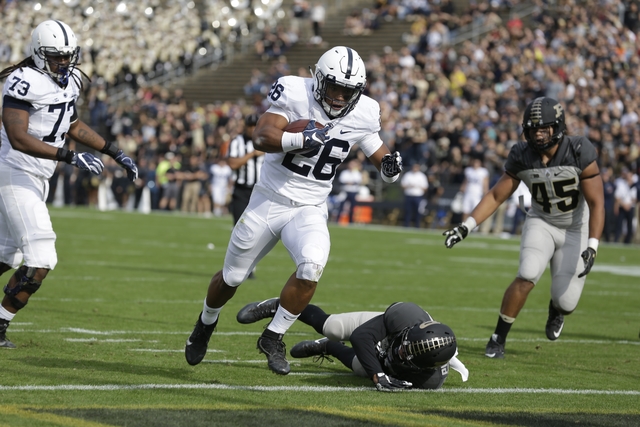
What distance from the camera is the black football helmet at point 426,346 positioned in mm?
5504

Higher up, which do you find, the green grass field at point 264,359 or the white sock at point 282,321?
the white sock at point 282,321

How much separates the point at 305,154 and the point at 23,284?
2079 millimetres

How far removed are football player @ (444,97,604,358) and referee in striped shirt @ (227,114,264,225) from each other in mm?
4022

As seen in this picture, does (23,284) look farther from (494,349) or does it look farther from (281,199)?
(494,349)

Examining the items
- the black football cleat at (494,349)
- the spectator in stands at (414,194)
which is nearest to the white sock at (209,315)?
the black football cleat at (494,349)

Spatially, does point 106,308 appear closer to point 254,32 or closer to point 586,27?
point 586,27

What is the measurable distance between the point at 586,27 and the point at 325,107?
68.2 feet

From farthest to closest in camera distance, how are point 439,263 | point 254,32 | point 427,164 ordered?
point 254,32
point 427,164
point 439,263

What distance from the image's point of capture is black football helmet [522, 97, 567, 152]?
23.3 feet

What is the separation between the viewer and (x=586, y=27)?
25219mm

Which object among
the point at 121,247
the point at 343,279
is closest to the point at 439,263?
the point at 343,279

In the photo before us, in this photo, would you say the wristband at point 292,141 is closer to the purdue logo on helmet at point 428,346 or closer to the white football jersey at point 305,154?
the white football jersey at point 305,154

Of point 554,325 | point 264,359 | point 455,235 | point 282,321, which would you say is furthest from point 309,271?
point 554,325

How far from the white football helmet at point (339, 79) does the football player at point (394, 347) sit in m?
1.21
